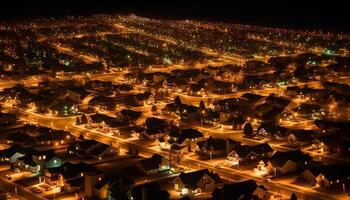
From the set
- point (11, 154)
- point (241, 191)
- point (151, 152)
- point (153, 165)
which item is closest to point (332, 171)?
point (241, 191)

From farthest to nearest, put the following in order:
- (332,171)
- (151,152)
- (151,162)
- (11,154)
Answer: (151,152) → (11,154) → (151,162) → (332,171)

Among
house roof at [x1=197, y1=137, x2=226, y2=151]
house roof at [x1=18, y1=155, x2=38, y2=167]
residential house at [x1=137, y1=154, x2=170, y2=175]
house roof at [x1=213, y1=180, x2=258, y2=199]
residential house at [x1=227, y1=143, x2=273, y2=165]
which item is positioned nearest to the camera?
house roof at [x1=213, y1=180, x2=258, y2=199]

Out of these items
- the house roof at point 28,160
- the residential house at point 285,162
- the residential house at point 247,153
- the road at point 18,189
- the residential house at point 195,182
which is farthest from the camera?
the residential house at point 247,153

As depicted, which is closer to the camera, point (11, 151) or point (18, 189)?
point (18, 189)

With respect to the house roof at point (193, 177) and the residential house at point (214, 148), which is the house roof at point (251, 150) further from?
the house roof at point (193, 177)


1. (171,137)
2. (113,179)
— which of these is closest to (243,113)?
(171,137)

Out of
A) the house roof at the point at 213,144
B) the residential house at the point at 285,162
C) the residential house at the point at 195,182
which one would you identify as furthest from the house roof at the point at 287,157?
the residential house at the point at 195,182

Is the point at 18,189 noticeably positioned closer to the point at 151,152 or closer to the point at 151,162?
the point at 151,162

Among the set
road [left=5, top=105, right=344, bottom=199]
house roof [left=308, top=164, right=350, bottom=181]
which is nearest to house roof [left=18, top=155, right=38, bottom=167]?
road [left=5, top=105, right=344, bottom=199]

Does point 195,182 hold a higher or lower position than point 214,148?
lower

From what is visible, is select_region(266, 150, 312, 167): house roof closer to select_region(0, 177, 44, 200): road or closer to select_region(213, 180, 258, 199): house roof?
select_region(213, 180, 258, 199): house roof

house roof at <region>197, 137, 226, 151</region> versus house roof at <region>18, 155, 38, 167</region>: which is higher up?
house roof at <region>197, 137, 226, 151</region>

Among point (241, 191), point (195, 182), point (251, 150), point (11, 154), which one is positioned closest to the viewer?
point (241, 191)
